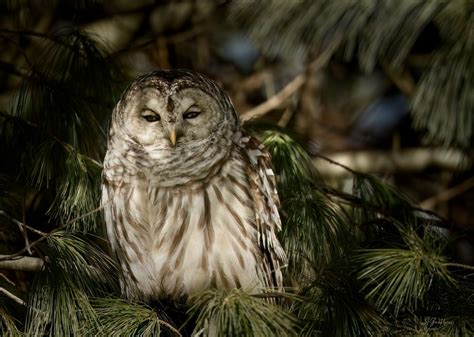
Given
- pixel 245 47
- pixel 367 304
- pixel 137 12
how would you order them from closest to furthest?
pixel 367 304 < pixel 137 12 < pixel 245 47

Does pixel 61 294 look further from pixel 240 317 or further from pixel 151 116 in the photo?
pixel 151 116

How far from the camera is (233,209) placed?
12.9ft

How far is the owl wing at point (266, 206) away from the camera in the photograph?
4.00 m

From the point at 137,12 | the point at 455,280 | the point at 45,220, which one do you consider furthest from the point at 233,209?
the point at 137,12

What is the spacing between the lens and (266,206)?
4.00 m

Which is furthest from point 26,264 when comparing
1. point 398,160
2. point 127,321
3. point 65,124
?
point 398,160

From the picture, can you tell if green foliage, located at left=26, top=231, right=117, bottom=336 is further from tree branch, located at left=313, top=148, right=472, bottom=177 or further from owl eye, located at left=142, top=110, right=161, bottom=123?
tree branch, located at left=313, top=148, right=472, bottom=177

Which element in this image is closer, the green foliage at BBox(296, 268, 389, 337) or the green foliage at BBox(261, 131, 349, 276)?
A: the green foliage at BBox(296, 268, 389, 337)

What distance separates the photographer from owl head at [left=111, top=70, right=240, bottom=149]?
3920 millimetres

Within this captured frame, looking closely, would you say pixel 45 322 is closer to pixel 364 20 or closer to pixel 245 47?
pixel 364 20

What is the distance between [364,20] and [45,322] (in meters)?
1.40

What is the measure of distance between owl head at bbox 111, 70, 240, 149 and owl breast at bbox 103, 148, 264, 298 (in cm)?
18

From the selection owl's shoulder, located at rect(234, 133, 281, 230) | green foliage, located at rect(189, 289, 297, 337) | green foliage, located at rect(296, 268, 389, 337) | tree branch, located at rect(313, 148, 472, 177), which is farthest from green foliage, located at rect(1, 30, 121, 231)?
tree branch, located at rect(313, 148, 472, 177)

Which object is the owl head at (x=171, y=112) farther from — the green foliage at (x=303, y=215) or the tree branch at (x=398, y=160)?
the tree branch at (x=398, y=160)
